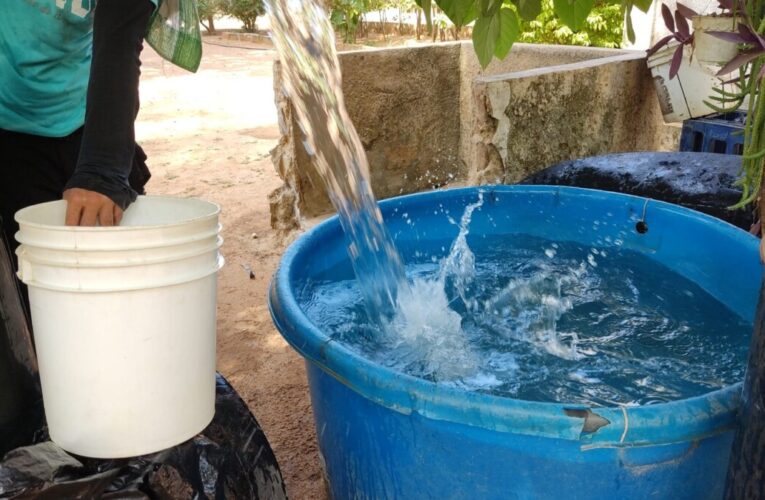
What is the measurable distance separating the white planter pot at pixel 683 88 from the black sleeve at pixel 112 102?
2714mm

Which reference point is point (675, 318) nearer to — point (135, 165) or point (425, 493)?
point (425, 493)

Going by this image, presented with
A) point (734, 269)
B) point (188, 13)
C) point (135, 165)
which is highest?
point (188, 13)

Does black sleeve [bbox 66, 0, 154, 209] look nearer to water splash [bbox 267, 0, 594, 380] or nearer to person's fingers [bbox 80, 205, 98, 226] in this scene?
person's fingers [bbox 80, 205, 98, 226]

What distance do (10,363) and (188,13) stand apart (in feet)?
3.65

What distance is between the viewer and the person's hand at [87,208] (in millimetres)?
1254

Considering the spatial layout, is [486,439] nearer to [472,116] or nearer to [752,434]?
[752,434]

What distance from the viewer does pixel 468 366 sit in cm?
170

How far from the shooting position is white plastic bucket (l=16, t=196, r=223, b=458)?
3.45 feet

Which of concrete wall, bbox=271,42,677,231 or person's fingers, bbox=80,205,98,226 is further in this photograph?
concrete wall, bbox=271,42,677,231

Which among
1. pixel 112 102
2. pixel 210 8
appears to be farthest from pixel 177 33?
pixel 210 8

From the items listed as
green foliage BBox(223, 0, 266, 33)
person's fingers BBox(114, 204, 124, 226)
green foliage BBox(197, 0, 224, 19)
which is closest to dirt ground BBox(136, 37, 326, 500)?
person's fingers BBox(114, 204, 124, 226)

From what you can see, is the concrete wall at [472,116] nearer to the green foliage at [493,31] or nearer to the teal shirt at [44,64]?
the green foliage at [493,31]

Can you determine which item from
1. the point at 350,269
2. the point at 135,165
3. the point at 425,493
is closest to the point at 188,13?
the point at 135,165

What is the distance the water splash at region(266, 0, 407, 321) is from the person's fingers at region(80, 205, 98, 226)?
885mm
